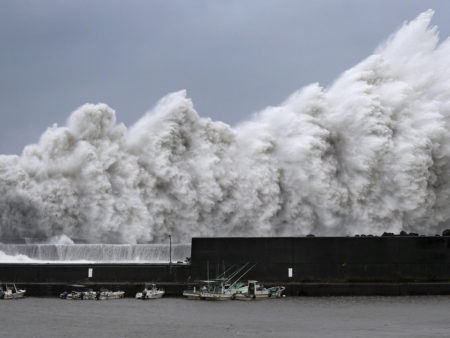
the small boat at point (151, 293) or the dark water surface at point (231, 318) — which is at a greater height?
the small boat at point (151, 293)

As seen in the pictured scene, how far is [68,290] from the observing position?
112 ft

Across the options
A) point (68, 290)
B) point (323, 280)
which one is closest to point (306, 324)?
point (323, 280)

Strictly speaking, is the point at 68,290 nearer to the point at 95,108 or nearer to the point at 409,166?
the point at 95,108

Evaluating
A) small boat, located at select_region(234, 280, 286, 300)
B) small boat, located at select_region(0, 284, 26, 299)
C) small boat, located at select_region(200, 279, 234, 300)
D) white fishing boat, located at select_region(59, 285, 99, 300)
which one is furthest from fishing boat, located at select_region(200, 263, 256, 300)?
small boat, located at select_region(0, 284, 26, 299)

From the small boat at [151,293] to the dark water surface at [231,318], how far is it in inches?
24.9

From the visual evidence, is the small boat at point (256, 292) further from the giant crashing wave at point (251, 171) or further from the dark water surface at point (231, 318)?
the giant crashing wave at point (251, 171)

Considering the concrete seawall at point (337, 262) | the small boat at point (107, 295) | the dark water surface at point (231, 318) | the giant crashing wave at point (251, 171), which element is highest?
the giant crashing wave at point (251, 171)

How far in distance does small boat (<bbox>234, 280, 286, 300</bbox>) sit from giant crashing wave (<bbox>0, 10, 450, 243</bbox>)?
1293 centimetres

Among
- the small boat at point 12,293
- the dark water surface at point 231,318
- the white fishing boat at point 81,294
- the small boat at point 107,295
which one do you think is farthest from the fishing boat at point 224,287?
the small boat at point 12,293

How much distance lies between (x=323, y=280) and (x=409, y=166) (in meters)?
14.8

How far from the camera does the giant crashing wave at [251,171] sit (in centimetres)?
4459

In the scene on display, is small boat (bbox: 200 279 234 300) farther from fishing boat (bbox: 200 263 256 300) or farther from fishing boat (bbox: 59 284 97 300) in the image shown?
fishing boat (bbox: 59 284 97 300)

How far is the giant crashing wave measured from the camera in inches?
1756

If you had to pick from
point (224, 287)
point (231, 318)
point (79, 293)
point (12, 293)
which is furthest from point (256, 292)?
point (12, 293)
